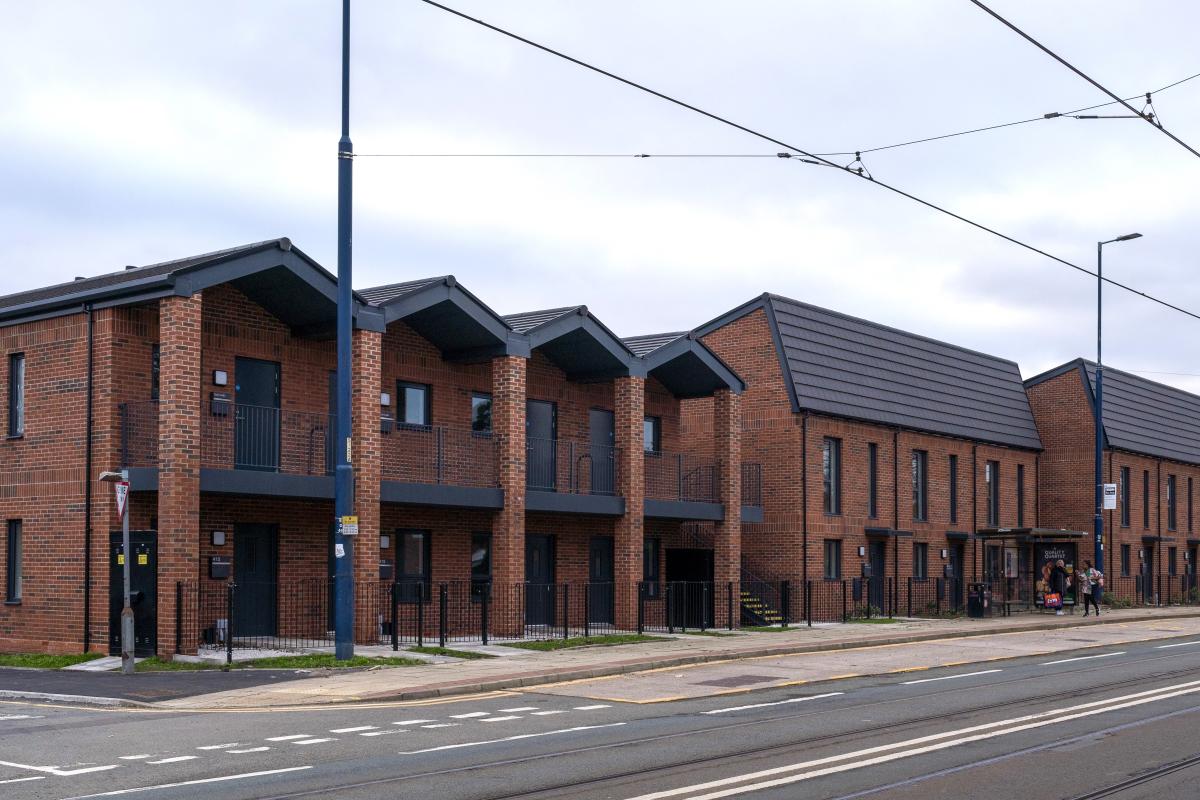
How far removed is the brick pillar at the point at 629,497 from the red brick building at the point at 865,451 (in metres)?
6.52

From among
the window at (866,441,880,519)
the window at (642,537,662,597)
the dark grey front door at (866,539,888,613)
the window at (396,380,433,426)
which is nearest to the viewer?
the window at (396,380,433,426)

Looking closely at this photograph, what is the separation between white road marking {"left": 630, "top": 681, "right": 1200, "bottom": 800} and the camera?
10.5m

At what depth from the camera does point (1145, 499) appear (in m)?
51.4

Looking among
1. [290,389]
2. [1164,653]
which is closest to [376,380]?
[290,389]

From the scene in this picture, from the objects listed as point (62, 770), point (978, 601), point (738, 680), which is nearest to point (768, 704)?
point (738, 680)

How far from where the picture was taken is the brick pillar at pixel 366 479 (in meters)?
24.2

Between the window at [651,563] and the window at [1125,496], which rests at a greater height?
the window at [1125,496]

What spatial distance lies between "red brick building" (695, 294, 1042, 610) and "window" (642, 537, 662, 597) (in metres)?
3.45

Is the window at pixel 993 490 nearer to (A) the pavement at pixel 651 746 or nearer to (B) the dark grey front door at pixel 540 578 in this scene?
(B) the dark grey front door at pixel 540 578

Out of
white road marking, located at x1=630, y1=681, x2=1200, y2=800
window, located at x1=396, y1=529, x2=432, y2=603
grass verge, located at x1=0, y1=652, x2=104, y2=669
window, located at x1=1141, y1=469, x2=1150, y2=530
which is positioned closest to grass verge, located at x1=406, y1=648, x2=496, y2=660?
window, located at x1=396, y1=529, x2=432, y2=603

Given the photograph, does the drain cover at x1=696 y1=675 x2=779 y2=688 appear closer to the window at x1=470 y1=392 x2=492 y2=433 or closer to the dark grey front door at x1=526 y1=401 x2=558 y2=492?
the dark grey front door at x1=526 y1=401 x2=558 y2=492

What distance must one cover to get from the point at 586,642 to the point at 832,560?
12903 millimetres

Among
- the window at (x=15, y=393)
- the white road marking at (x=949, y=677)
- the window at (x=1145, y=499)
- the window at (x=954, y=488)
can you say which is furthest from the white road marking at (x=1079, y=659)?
the window at (x=1145, y=499)

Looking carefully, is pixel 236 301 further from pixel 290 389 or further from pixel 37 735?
pixel 37 735
